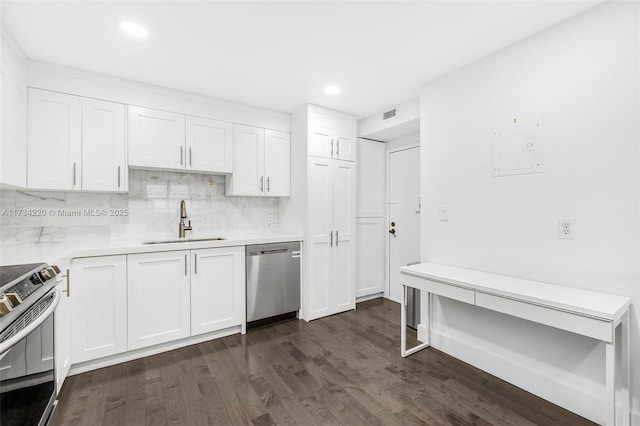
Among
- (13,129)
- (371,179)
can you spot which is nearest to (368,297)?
(371,179)

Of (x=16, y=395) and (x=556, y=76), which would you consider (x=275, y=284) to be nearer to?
(x=16, y=395)

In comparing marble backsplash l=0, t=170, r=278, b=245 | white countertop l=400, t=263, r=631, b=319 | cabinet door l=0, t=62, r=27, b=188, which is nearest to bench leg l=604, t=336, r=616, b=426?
white countertop l=400, t=263, r=631, b=319

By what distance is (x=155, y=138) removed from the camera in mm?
2797

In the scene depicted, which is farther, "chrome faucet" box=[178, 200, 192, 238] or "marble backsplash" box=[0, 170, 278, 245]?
"chrome faucet" box=[178, 200, 192, 238]

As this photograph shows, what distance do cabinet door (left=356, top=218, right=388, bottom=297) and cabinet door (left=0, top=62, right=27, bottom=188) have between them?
10.8ft

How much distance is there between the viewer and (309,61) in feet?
7.88

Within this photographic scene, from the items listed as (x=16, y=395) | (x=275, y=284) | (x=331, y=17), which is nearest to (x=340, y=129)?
(x=331, y=17)

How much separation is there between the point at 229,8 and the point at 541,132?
221 centimetres

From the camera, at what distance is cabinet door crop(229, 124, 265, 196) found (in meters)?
3.25

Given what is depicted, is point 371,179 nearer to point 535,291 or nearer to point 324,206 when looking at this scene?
point 324,206

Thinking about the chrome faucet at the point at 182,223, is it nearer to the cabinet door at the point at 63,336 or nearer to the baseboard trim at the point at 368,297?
the cabinet door at the point at 63,336

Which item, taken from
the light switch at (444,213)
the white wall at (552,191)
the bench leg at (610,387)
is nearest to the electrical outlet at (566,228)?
the white wall at (552,191)

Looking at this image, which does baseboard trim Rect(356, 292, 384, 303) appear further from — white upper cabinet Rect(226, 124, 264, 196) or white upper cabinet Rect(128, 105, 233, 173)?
white upper cabinet Rect(128, 105, 233, 173)

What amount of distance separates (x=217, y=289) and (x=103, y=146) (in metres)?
1.64
